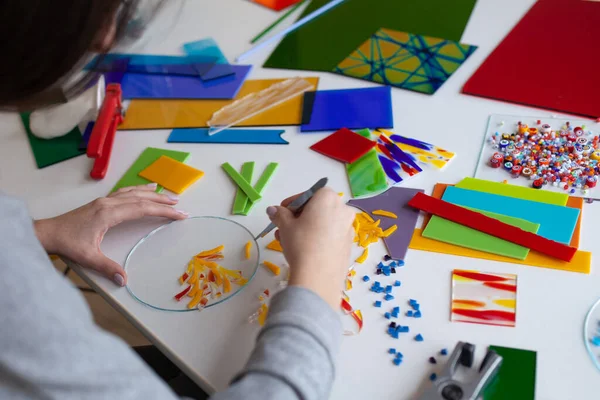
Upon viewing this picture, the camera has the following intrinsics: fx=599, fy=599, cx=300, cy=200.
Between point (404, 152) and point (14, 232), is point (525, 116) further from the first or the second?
point (14, 232)

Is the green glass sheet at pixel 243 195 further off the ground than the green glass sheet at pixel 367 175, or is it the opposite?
the green glass sheet at pixel 367 175

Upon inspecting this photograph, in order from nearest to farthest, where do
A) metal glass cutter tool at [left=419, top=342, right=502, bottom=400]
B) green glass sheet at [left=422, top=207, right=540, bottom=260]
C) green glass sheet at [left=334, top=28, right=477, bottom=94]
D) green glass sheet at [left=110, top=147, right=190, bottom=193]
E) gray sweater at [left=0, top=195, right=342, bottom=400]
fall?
gray sweater at [left=0, top=195, right=342, bottom=400] → metal glass cutter tool at [left=419, top=342, right=502, bottom=400] → green glass sheet at [left=422, top=207, right=540, bottom=260] → green glass sheet at [left=110, top=147, right=190, bottom=193] → green glass sheet at [left=334, top=28, right=477, bottom=94]

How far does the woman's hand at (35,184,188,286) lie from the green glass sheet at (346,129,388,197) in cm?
26

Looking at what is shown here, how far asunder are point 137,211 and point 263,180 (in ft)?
0.66

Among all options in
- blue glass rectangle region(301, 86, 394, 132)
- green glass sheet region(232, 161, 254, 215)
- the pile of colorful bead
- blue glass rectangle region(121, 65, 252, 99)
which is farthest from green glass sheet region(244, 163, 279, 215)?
the pile of colorful bead

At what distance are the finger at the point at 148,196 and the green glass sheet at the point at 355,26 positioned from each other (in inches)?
16.8

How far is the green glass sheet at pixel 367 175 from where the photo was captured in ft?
2.97

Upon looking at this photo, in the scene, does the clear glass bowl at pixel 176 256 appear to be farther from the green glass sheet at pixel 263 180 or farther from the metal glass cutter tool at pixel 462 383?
the metal glass cutter tool at pixel 462 383

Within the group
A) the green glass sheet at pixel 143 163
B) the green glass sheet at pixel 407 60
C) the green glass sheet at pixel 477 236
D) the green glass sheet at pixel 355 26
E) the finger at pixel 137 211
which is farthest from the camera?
the green glass sheet at pixel 355 26

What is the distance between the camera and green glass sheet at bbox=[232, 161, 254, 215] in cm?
Answer: 91

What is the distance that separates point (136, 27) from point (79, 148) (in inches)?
16.3

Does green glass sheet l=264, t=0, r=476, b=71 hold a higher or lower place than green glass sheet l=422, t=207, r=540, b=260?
higher

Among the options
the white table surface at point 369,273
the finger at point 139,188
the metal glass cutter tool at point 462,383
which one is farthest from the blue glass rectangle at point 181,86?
the metal glass cutter tool at point 462,383

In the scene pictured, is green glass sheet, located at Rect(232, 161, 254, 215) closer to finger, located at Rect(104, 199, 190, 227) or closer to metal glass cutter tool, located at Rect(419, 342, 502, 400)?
finger, located at Rect(104, 199, 190, 227)
